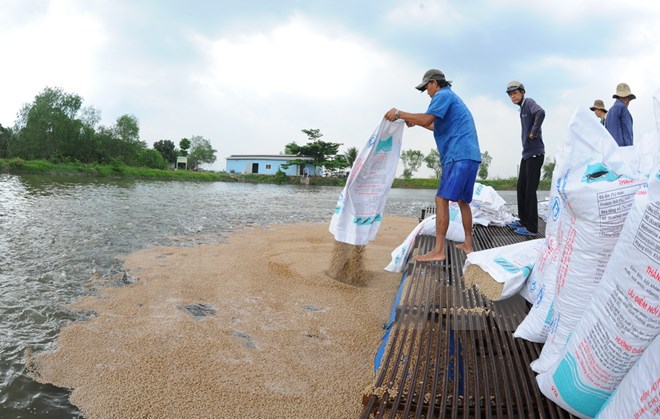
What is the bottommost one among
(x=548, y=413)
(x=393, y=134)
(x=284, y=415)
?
(x=284, y=415)

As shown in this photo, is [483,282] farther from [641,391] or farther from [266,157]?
[266,157]

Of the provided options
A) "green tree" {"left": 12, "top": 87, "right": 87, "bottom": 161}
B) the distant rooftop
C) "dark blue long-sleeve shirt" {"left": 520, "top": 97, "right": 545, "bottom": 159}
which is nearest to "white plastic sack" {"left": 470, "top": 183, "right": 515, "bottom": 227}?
"dark blue long-sleeve shirt" {"left": 520, "top": 97, "right": 545, "bottom": 159}

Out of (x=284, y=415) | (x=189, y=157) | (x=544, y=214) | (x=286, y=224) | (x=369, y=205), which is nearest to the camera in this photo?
(x=284, y=415)

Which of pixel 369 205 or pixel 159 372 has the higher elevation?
pixel 369 205

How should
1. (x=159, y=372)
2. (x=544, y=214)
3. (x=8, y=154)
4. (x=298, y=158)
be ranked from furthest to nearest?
(x=298, y=158)
(x=8, y=154)
(x=544, y=214)
(x=159, y=372)

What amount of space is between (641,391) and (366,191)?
96.5 inches

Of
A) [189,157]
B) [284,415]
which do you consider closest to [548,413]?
[284,415]

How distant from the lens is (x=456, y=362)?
Result: 1348 millimetres

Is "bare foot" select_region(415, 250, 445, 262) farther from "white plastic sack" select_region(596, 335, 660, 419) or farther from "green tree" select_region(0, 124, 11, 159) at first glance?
"green tree" select_region(0, 124, 11, 159)

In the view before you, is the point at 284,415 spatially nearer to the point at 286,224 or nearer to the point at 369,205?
the point at 369,205

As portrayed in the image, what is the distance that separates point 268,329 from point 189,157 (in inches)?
2607

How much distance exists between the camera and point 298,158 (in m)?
44.4

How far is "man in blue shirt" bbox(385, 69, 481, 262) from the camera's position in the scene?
9.98ft

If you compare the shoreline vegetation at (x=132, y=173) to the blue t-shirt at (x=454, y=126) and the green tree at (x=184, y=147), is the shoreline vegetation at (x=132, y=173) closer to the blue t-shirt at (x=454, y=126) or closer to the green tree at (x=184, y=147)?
the green tree at (x=184, y=147)
